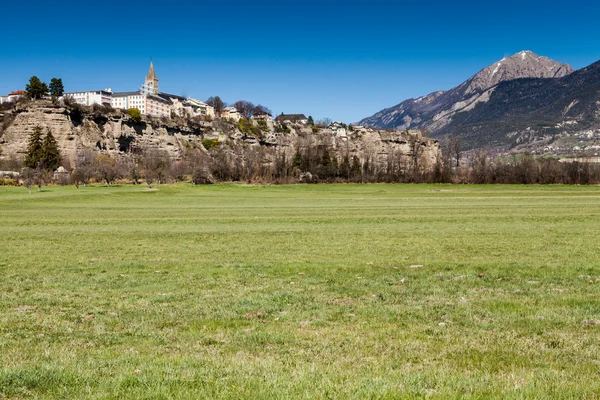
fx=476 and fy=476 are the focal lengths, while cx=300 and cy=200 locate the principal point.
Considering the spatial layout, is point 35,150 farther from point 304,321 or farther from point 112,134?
point 304,321

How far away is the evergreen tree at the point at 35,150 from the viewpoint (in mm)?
116375

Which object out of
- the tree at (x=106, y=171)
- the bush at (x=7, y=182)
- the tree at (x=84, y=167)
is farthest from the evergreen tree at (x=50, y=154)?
the bush at (x=7, y=182)

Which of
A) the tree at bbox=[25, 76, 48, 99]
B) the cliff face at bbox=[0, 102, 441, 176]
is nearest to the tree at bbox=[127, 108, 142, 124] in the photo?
the cliff face at bbox=[0, 102, 441, 176]

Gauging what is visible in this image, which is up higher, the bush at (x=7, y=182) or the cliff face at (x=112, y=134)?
the cliff face at (x=112, y=134)

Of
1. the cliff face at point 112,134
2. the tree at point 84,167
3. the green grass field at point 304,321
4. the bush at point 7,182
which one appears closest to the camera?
the green grass field at point 304,321

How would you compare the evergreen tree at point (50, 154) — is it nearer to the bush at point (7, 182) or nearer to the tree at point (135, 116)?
the bush at point (7, 182)

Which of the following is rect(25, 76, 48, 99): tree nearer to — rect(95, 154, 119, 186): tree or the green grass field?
rect(95, 154, 119, 186): tree

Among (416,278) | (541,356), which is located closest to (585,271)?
(416,278)

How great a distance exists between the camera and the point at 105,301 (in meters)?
11.5

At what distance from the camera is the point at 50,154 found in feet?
396

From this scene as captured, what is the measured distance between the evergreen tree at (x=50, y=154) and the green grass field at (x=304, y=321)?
109306 mm

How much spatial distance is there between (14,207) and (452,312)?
55010 millimetres

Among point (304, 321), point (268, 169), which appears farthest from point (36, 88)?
point (304, 321)

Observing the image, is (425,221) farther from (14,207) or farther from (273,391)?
(14,207)
